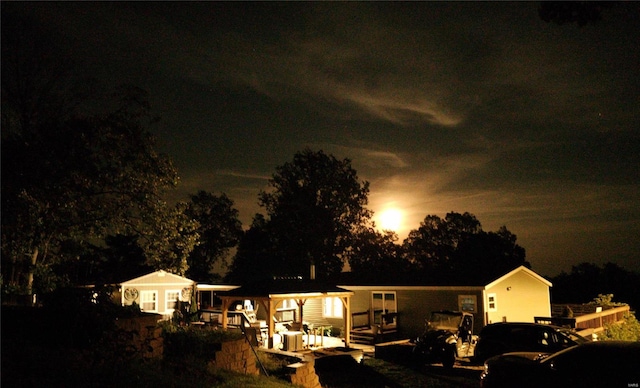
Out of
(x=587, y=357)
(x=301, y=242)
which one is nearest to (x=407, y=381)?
(x=587, y=357)

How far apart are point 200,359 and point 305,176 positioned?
40.2 metres

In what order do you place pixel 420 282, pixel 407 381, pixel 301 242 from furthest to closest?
pixel 301 242 → pixel 420 282 → pixel 407 381

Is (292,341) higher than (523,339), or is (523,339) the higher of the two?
(523,339)

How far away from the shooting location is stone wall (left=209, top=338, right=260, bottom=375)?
10516 mm

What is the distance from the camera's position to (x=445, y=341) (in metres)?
16.3

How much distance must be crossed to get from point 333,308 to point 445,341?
37.4 feet

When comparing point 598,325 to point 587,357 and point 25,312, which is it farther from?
point 25,312

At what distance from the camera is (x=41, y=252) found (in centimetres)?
1703

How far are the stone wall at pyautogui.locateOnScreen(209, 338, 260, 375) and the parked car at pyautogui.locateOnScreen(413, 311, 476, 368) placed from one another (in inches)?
283

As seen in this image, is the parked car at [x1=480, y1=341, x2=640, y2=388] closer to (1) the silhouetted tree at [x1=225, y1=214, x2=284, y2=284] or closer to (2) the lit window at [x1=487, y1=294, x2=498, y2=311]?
(2) the lit window at [x1=487, y1=294, x2=498, y2=311]

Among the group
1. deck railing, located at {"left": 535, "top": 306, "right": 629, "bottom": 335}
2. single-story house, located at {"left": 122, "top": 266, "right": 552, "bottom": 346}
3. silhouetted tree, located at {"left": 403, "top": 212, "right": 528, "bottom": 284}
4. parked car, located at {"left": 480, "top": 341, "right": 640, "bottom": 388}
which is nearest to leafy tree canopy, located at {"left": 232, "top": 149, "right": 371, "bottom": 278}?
silhouetted tree, located at {"left": 403, "top": 212, "right": 528, "bottom": 284}

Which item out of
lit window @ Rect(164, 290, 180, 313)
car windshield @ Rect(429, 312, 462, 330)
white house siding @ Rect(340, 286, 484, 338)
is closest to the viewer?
car windshield @ Rect(429, 312, 462, 330)

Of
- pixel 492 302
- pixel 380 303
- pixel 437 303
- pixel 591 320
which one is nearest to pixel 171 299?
pixel 380 303

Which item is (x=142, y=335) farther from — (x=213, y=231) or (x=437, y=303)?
(x=213, y=231)
